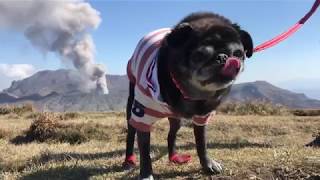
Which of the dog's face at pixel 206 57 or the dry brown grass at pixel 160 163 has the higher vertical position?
the dog's face at pixel 206 57

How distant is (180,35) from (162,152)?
3742mm

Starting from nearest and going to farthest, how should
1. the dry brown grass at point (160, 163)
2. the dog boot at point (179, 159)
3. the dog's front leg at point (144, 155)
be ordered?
the dog's front leg at point (144, 155) → the dry brown grass at point (160, 163) → the dog boot at point (179, 159)

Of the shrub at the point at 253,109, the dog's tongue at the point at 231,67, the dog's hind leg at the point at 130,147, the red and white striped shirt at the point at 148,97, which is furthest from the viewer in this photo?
the shrub at the point at 253,109

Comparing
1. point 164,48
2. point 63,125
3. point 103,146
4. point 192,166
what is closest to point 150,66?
point 164,48

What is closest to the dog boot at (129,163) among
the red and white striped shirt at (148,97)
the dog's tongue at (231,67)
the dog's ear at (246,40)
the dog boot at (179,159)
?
the dog boot at (179,159)

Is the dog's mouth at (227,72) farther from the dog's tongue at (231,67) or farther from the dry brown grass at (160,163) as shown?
the dry brown grass at (160,163)

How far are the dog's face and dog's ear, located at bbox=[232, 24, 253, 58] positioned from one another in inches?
1.7

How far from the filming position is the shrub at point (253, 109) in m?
17.8

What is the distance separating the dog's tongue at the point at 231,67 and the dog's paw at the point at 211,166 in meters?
1.89

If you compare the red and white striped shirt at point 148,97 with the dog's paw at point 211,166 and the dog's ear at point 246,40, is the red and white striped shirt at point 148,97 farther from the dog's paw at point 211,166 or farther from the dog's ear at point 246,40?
the dog's ear at point 246,40

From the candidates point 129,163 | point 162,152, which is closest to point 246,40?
point 129,163

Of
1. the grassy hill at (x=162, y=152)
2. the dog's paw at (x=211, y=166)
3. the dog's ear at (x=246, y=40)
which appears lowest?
the grassy hill at (x=162, y=152)

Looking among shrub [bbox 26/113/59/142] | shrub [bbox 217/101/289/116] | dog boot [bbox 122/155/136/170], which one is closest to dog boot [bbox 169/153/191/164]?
dog boot [bbox 122/155/136/170]

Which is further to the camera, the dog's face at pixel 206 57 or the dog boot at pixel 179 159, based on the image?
the dog boot at pixel 179 159
